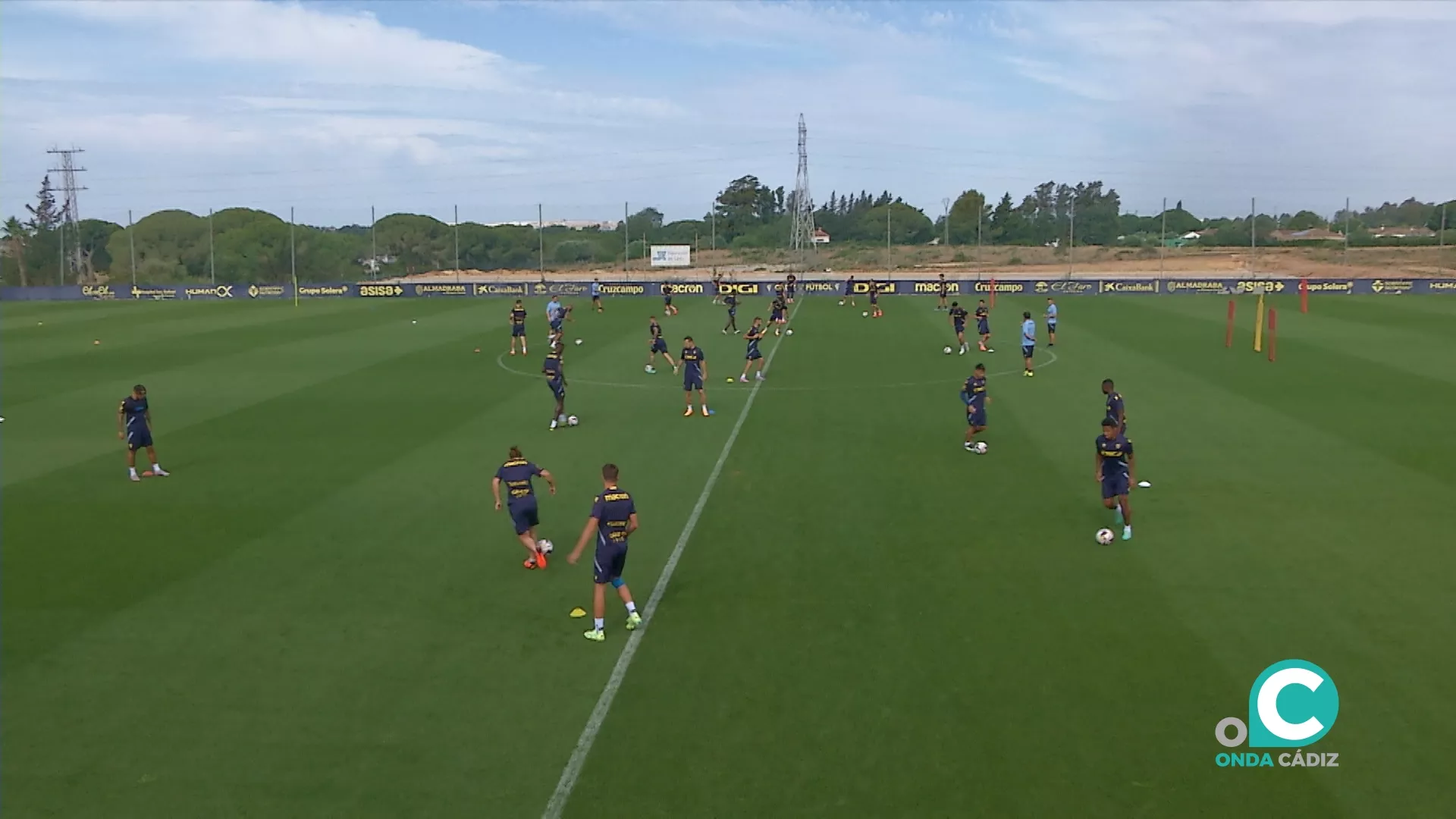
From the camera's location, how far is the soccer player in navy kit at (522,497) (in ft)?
43.1

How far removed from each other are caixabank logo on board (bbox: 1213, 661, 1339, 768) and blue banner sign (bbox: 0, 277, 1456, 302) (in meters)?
50.6

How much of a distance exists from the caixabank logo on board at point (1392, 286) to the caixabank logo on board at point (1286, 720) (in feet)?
196

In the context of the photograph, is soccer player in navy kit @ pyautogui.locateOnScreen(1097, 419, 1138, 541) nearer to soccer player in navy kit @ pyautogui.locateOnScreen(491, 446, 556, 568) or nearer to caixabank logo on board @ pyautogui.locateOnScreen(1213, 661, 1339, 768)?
caixabank logo on board @ pyautogui.locateOnScreen(1213, 661, 1339, 768)

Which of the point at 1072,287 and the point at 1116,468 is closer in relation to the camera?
the point at 1116,468

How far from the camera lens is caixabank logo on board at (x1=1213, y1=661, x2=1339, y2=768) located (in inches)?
339

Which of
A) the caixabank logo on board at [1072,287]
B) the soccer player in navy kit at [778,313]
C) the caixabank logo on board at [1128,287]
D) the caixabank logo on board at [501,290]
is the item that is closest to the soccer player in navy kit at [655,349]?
the soccer player in navy kit at [778,313]

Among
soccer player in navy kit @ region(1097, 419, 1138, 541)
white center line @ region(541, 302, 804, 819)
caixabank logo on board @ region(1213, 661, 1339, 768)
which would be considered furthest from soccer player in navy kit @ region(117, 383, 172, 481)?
caixabank logo on board @ region(1213, 661, 1339, 768)

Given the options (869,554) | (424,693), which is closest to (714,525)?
(869,554)

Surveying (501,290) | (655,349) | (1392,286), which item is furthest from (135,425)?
(1392,286)

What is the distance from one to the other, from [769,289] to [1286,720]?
57.8 m

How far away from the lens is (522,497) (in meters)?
13.2

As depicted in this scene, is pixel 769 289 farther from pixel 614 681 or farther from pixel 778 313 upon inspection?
pixel 614 681

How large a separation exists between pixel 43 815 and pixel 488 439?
44.5 feet

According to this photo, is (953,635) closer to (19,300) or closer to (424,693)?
(424,693)
